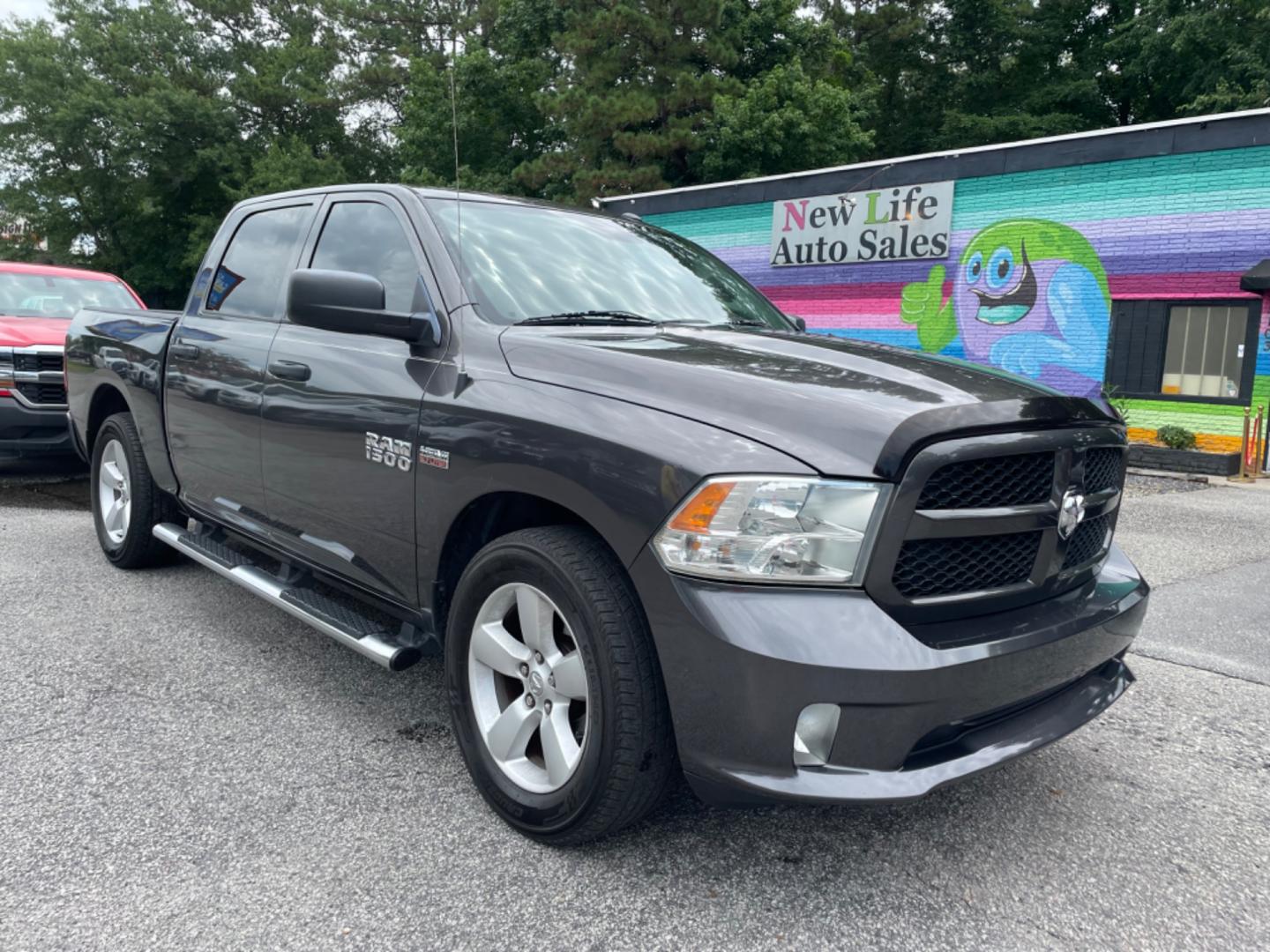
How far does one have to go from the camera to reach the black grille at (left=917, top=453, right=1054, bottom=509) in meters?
2.12

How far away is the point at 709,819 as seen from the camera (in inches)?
105

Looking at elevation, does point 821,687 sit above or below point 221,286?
below

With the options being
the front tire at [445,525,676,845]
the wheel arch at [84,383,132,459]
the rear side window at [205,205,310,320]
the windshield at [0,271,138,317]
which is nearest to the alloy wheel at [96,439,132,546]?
the wheel arch at [84,383,132,459]

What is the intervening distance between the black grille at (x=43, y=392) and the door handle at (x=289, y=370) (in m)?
4.95

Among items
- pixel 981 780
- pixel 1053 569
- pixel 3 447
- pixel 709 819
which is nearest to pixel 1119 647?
pixel 1053 569

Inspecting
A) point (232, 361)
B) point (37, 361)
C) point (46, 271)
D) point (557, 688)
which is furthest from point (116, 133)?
point (557, 688)

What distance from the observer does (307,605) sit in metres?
3.26

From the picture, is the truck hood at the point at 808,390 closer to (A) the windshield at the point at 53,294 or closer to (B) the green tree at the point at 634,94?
(A) the windshield at the point at 53,294

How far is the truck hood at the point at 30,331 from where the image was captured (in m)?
7.23

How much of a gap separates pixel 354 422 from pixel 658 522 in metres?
1.37

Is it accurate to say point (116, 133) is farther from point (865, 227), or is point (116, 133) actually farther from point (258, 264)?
point (258, 264)

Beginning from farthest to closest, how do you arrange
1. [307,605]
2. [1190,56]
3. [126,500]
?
[1190,56], [126,500], [307,605]

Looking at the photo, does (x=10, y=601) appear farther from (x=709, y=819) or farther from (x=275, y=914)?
(x=709, y=819)

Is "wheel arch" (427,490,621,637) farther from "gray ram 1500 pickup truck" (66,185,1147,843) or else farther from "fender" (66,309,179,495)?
"fender" (66,309,179,495)
